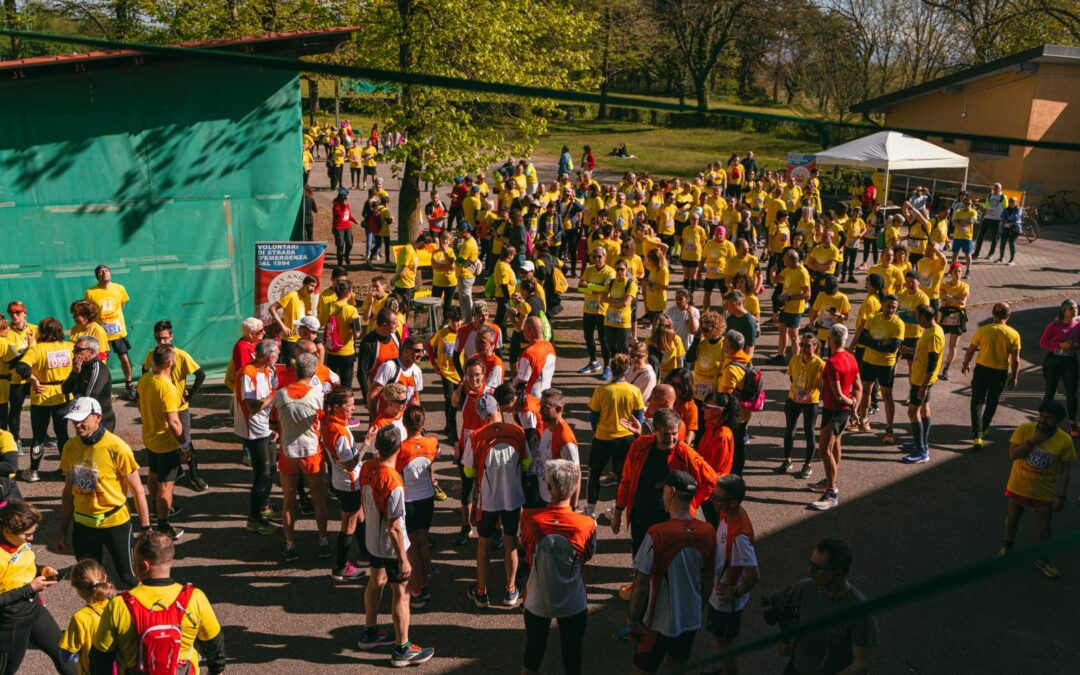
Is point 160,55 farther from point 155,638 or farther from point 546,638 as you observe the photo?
point 546,638

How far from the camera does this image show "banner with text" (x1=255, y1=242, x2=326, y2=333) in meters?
11.3

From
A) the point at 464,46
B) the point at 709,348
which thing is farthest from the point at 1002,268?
the point at 709,348

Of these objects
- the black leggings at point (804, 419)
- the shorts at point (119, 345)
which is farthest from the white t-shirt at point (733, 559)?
the shorts at point (119, 345)

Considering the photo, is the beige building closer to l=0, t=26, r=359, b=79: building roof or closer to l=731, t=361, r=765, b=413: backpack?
l=0, t=26, r=359, b=79: building roof

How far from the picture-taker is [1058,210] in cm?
2781

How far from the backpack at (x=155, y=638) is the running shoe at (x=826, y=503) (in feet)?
20.3

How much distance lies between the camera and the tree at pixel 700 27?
4981cm

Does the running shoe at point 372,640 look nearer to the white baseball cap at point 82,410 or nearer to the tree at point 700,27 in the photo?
the white baseball cap at point 82,410

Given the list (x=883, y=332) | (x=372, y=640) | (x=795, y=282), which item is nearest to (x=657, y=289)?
(x=795, y=282)

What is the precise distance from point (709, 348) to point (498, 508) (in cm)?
320

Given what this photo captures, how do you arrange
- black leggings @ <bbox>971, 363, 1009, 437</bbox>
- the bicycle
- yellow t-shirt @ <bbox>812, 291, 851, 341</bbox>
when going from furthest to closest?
the bicycle < yellow t-shirt @ <bbox>812, 291, 851, 341</bbox> < black leggings @ <bbox>971, 363, 1009, 437</bbox>

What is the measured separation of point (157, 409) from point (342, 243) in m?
11.4

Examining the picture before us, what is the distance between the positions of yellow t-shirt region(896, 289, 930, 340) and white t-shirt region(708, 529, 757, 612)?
674cm

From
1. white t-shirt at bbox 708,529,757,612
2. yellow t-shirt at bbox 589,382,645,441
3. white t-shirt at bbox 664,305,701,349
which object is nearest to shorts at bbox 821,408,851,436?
yellow t-shirt at bbox 589,382,645,441
